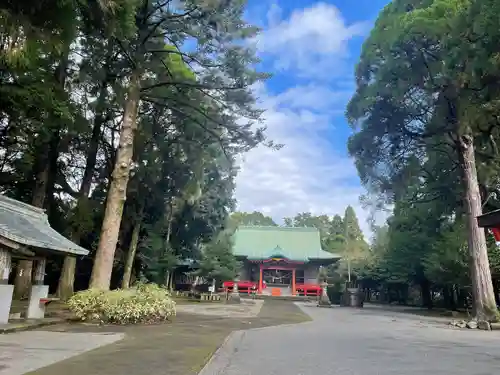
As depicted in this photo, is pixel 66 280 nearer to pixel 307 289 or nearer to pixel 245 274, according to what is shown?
pixel 245 274

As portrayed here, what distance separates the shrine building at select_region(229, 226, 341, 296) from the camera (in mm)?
34984

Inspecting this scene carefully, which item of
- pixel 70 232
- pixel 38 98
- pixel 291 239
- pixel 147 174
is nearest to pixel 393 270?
pixel 291 239

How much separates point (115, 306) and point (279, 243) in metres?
29.2

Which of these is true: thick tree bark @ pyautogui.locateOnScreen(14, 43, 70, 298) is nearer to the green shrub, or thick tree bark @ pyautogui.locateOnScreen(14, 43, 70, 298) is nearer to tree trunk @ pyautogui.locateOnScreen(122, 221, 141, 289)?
tree trunk @ pyautogui.locateOnScreen(122, 221, 141, 289)

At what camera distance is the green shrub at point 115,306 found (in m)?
9.96

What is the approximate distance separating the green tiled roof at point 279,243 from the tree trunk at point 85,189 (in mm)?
19152

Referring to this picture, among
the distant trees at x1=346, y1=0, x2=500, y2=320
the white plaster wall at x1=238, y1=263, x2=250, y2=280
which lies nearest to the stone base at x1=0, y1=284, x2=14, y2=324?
the distant trees at x1=346, y1=0, x2=500, y2=320

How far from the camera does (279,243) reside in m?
38.4

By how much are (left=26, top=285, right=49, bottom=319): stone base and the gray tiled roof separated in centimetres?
120

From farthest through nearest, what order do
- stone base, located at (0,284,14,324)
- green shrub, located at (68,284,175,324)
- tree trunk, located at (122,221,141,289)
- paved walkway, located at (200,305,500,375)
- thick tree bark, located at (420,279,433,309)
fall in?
thick tree bark, located at (420,279,433,309) → tree trunk, located at (122,221,141,289) → green shrub, located at (68,284,175,324) → stone base, located at (0,284,14,324) → paved walkway, located at (200,305,500,375)

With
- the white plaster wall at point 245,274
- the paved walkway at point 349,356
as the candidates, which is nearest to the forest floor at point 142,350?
the paved walkway at point 349,356

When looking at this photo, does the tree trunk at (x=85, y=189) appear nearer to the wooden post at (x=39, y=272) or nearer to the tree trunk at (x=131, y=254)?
the tree trunk at (x=131, y=254)

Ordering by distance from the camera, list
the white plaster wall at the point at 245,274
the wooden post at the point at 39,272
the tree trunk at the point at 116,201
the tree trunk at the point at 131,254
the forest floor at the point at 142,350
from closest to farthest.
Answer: the forest floor at the point at 142,350, the wooden post at the point at 39,272, the tree trunk at the point at 116,201, the tree trunk at the point at 131,254, the white plaster wall at the point at 245,274

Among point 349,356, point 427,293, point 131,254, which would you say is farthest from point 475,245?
point 131,254
